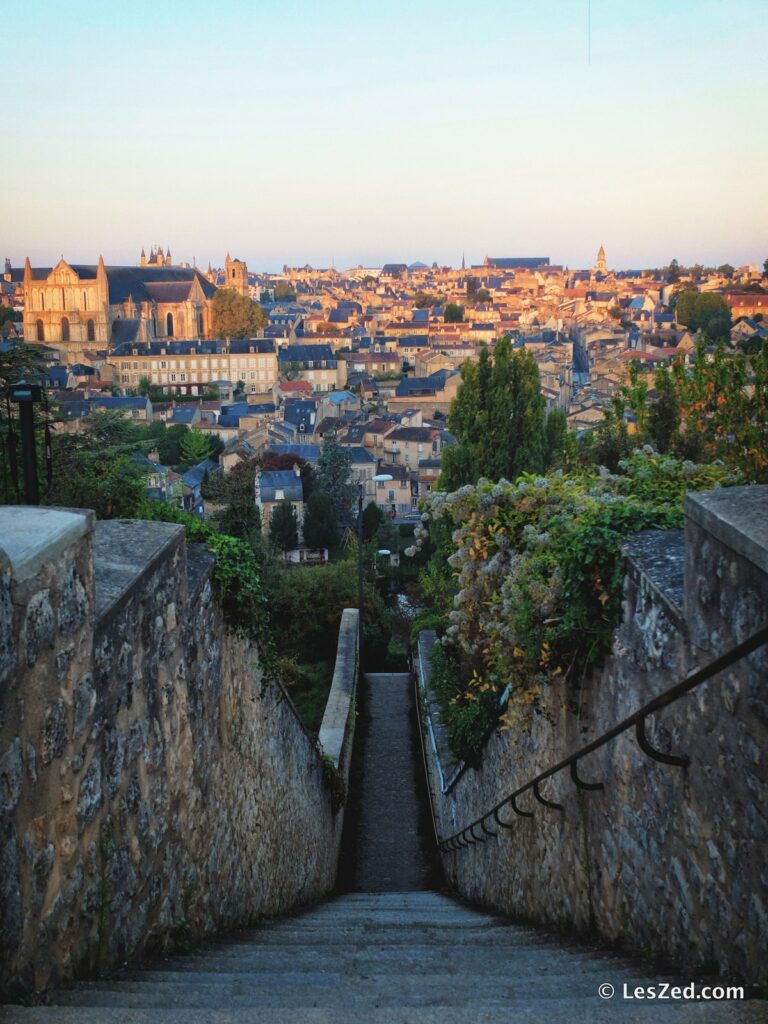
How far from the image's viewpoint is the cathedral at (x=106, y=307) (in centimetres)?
11450

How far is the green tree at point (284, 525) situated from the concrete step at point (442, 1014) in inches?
1446

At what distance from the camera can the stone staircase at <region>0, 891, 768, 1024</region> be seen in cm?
279

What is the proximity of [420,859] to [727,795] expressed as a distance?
912 centimetres

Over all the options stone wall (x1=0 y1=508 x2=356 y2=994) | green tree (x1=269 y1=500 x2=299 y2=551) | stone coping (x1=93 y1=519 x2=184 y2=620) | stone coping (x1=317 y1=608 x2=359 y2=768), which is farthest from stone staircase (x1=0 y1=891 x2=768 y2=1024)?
green tree (x1=269 y1=500 x2=299 y2=551)

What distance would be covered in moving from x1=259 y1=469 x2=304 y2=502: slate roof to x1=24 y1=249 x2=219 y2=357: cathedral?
229 ft

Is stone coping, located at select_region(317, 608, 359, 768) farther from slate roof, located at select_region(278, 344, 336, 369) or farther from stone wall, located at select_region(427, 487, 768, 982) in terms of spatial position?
slate roof, located at select_region(278, 344, 336, 369)

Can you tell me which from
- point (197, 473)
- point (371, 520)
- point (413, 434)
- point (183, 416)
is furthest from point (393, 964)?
point (183, 416)

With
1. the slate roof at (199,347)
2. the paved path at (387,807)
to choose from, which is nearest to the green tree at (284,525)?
the paved path at (387,807)

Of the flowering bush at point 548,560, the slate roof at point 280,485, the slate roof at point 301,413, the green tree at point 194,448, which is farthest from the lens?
the slate roof at point 301,413

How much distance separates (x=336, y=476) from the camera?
4997 centimetres

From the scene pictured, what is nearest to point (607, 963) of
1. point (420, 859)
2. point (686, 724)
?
point (686, 724)

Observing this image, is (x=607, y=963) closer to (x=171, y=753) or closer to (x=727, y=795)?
(x=727, y=795)

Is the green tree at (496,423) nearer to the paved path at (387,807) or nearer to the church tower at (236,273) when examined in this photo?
the paved path at (387,807)

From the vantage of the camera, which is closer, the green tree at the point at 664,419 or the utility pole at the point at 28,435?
the utility pole at the point at 28,435
